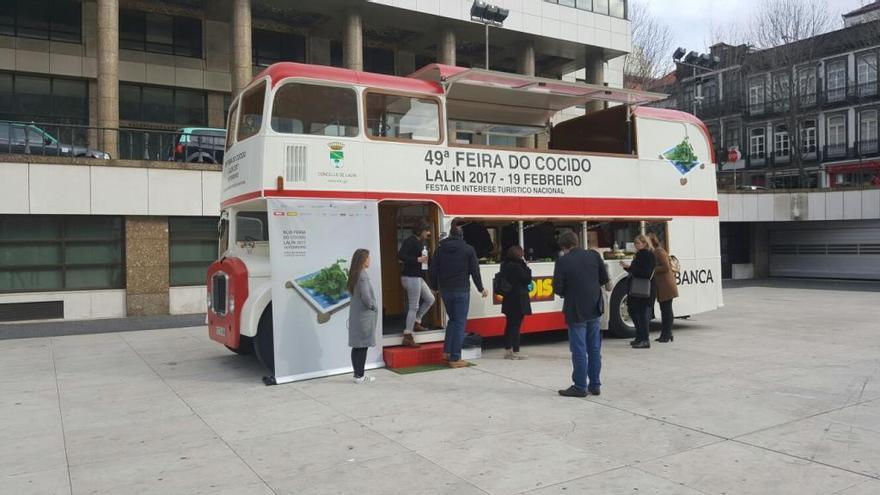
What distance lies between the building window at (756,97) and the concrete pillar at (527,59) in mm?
24079

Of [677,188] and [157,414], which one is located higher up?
[677,188]

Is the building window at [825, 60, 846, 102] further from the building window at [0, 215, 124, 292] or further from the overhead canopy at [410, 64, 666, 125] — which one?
the building window at [0, 215, 124, 292]

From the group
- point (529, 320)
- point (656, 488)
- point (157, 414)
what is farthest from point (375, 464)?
point (529, 320)

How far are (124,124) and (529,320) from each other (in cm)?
1718

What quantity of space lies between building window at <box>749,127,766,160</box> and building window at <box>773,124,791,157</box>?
873 mm

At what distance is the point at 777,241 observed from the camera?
28.7m

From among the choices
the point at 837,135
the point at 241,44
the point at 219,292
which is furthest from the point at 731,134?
the point at 219,292

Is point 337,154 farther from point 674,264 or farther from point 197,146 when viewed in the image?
point 197,146

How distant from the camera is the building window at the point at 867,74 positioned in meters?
38.9

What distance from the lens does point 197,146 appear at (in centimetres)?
1828

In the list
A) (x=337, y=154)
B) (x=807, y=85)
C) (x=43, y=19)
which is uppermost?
(x=807, y=85)

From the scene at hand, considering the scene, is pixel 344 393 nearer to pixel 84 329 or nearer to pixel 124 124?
pixel 84 329

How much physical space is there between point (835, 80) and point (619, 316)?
3877cm

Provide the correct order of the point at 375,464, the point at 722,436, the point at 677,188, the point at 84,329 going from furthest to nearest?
the point at 84,329 < the point at 677,188 < the point at 722,436 < the point at 375,464
